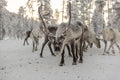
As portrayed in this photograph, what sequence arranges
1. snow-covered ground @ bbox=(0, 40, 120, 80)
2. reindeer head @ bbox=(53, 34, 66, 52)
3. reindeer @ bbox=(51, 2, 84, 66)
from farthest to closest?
reindeer @ bbox=(51, 2, 84, 66), reindeer head @ bbox=(53, 34, 66, 52), snow-covered ground @ bbox=(0, 40, 120, 80)

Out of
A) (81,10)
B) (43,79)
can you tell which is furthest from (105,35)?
(81,10)

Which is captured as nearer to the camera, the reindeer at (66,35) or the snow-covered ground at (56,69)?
the snow-covered ground at (56,69)

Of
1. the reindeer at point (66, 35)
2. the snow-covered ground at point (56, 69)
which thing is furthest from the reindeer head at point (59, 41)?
the snow-covered ground at point (56, 69)

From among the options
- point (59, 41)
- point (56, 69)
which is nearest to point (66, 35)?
point (59, 41)

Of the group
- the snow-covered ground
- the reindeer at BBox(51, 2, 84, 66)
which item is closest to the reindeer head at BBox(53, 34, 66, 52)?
the reindeer at BBox(51, 2, 84, 66)

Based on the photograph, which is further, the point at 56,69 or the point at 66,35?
the point at 66,35

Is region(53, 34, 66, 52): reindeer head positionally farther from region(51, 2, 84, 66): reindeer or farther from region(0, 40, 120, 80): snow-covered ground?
region(0, 40, 120, 80): snow-covered ground

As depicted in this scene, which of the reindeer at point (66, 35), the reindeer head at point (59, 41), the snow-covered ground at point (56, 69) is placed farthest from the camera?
the reindeer at point (66, 35)

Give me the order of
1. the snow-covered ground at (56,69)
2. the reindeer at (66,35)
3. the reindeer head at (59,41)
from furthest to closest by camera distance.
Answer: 1. the reindeer at (66,35)
2. the reindeer head at (59,41)
3. the snow-covered ground at (56,69)

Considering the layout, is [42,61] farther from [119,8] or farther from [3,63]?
[119,8]

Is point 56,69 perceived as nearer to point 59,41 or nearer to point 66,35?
point 59,41

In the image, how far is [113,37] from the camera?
2098 centimetres

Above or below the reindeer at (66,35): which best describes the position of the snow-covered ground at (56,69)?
below

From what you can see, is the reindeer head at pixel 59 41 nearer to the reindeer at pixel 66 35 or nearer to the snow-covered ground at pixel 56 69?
the reindeer at pixel 66 35
